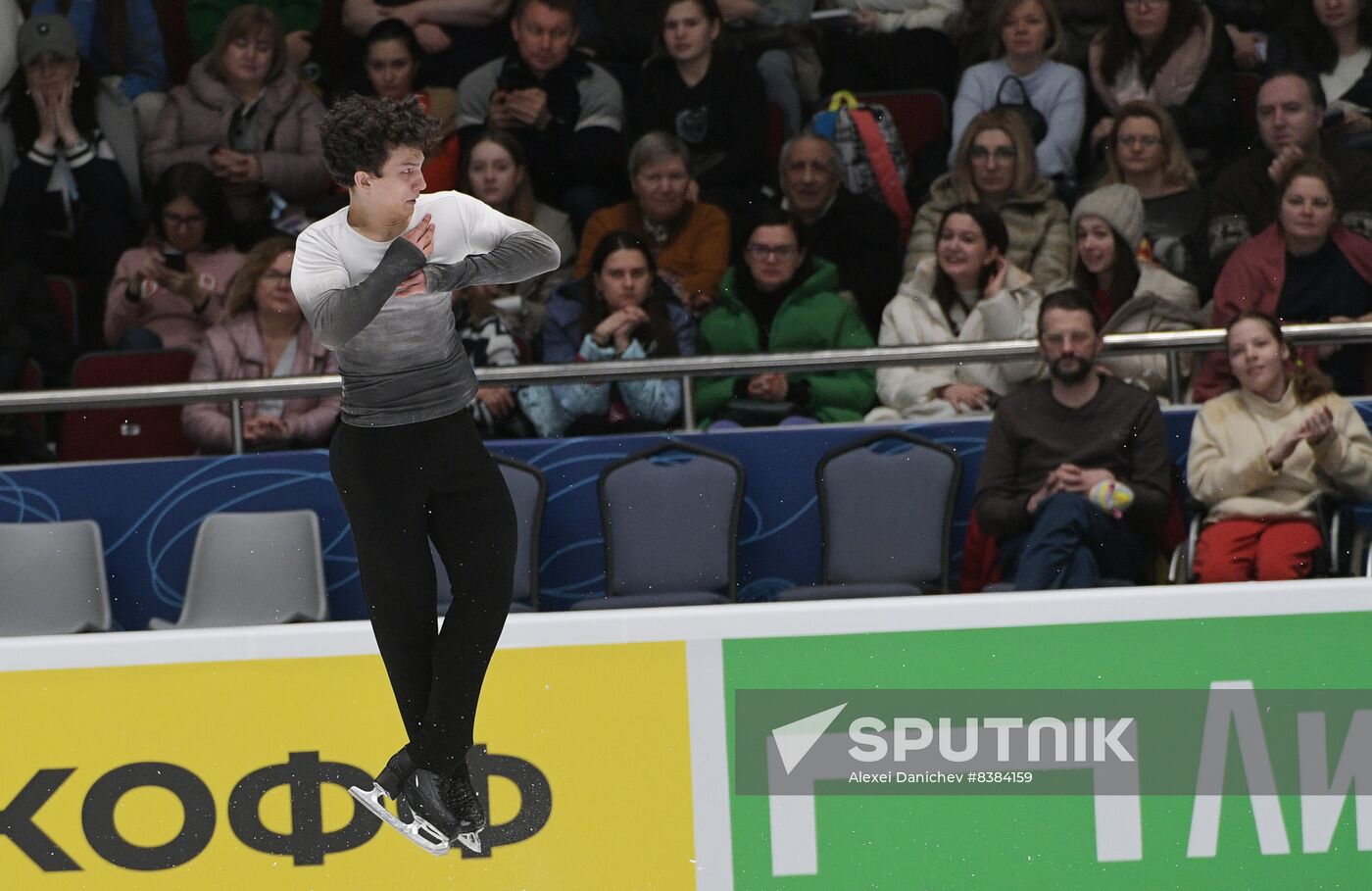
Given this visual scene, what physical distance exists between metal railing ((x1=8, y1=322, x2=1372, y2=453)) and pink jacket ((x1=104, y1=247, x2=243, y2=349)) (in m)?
0.94

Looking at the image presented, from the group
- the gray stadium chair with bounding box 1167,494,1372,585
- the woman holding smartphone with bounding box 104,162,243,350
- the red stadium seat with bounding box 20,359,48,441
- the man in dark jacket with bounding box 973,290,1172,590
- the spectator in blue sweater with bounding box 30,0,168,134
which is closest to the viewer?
the gray stadium chair with bounding box 1167,494,1372,585

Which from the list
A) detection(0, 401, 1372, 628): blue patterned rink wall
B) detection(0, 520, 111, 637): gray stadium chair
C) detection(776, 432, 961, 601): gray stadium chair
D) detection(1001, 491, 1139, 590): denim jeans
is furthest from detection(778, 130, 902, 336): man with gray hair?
detection(0, 520, 111, 637): gray stadium chair

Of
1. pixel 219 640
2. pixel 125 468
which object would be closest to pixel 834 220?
pixel 125 468

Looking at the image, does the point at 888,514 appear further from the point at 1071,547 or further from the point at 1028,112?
the point at 1028,112

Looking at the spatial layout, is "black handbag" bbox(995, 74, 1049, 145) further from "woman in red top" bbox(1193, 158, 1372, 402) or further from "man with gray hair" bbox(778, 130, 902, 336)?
"woman in red top" bbox(1193, 158, 1372, 402)

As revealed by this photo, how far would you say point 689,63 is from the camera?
760cm

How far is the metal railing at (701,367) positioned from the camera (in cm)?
620

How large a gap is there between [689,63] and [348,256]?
158 inches

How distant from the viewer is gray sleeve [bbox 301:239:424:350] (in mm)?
Result: 3689

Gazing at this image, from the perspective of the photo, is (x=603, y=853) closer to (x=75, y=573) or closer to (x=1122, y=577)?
(x=1122, y=577)

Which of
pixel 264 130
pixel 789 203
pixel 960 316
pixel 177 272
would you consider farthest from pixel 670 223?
pixel 177 272

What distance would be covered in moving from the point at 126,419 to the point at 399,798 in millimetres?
3345

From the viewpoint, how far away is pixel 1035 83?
7.64 meters

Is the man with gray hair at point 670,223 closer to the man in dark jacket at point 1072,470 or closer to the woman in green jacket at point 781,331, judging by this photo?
the woman in green jacket at point 781,331
